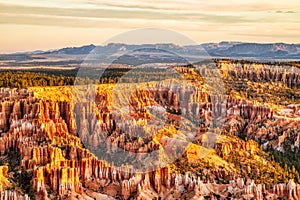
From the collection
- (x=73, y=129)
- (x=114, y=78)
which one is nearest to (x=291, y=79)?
(x=114, y=78)

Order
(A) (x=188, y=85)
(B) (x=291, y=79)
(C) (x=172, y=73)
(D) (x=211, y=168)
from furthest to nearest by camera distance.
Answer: (B) (x=291, y=79) < (C) (x=172, y=73) < (A) (x=188, y=85) < (D) (x=211, y=168)

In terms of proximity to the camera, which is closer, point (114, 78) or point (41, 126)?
point (41, 126)

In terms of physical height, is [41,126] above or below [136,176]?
above

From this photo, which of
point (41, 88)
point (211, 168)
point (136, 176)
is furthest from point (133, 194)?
point (41, 88)

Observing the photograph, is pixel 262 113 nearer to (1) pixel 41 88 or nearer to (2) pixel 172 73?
(2) pixel 172 73

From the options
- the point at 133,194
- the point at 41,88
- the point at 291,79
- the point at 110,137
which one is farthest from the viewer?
the point at 291,79

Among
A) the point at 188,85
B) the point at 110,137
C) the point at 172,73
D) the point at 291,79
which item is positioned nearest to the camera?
the point at 110,137

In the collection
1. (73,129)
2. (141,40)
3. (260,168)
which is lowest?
(260,168)

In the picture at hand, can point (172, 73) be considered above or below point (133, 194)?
above

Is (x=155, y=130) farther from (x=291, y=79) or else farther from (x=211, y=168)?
(x=291, y=79)
